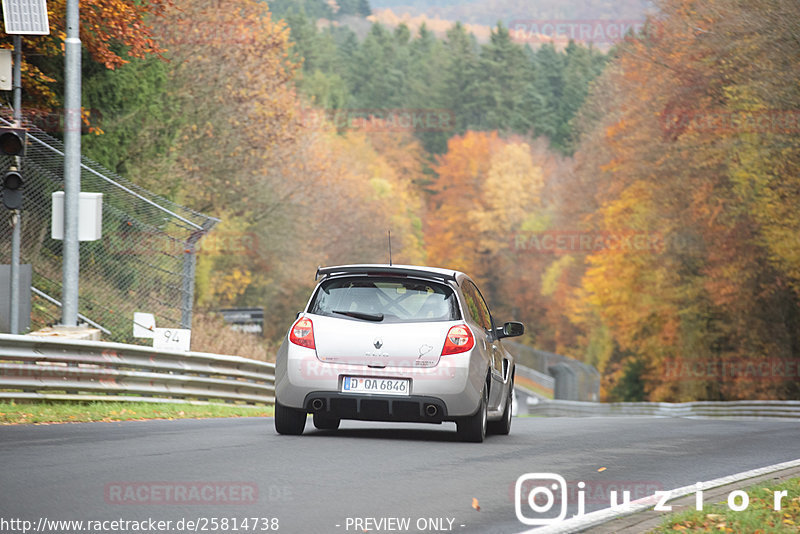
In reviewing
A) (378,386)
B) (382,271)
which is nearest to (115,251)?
(382,271)

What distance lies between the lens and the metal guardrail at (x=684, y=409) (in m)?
34.3

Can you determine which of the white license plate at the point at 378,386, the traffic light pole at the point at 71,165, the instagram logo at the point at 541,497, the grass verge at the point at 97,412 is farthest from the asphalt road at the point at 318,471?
the traffic light pole at the point at 71,165

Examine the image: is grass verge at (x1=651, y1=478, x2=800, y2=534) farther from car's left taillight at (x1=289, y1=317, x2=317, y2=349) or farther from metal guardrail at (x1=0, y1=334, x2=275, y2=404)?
metal guardrail at (x1=0, y1=334, x2=275, y2=404)

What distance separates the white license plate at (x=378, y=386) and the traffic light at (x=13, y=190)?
6770 millimetres

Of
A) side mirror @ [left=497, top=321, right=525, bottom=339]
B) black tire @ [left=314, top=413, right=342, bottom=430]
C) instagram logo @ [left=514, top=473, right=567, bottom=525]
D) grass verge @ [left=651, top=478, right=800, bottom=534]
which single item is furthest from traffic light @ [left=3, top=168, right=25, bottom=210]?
grass verge @ [left=651, top=478, right=800, bottom=534]

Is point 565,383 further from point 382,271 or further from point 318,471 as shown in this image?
point 318,471

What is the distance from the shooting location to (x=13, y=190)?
15938 millimetres

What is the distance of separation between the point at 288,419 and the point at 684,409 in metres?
29.7

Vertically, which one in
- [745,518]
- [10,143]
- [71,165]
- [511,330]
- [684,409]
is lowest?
[684,409]

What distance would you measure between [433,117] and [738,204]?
109 metres

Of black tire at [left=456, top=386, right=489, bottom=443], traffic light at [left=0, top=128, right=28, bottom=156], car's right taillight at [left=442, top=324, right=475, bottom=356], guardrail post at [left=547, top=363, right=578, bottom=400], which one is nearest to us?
car's right taillight at [left=442, top=324, right=475, bottom=356]

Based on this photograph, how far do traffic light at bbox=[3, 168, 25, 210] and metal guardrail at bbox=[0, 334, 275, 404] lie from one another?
2.00 meters

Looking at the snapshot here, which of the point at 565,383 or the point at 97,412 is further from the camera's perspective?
the point at 565,383

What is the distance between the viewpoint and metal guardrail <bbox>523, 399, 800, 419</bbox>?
34.3 m
